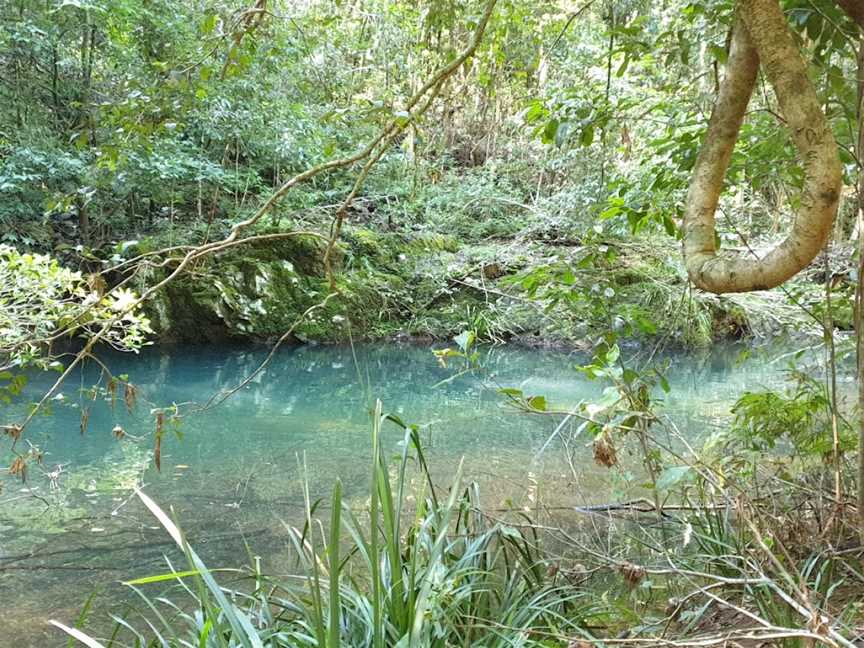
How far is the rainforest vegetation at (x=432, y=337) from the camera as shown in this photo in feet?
5.07

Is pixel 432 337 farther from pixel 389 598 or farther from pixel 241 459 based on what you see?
pixel 389 598

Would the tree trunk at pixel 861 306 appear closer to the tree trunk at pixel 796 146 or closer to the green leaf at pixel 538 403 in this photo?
the tree trunk at pixel 796 146

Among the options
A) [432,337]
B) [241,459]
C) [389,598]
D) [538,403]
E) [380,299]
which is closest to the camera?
[389,598]

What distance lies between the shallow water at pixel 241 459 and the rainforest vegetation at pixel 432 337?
4cm

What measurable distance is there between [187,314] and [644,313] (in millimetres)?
9112

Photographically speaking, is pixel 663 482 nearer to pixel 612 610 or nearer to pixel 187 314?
pixel 612 610

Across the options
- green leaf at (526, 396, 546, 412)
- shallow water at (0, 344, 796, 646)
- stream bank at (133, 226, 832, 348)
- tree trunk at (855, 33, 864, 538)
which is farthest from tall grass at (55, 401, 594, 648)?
stream bank at (133, 226, 832, 348)

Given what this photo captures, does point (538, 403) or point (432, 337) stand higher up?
point (538, 403)

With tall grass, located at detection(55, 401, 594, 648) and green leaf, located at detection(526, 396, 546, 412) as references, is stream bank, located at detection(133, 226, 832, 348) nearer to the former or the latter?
green leaf, located at detection(526, 396, 546, 412)

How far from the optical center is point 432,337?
39.0 feet

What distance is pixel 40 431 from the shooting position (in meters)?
5.54

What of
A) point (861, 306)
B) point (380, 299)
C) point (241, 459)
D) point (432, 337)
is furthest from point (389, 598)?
point (432, 337)

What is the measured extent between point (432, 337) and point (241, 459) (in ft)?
23.1

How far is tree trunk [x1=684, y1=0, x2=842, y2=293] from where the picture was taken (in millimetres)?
1291
